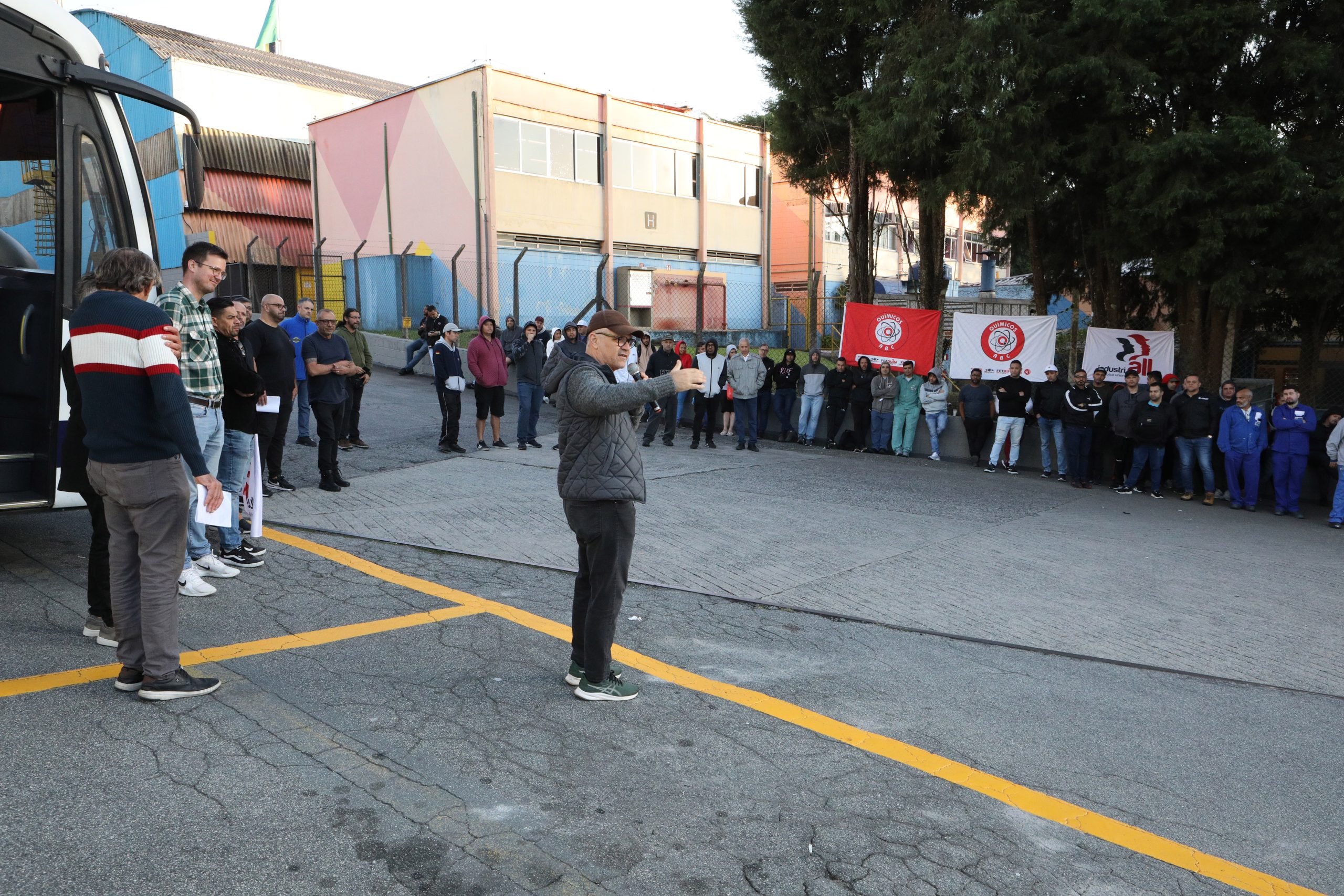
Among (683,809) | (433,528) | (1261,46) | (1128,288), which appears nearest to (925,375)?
(1128,288)

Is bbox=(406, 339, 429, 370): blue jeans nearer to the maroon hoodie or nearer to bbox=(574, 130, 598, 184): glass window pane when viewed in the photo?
the maroon hoodie

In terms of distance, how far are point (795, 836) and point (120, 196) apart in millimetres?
5907

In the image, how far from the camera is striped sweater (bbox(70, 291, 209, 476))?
4.09 metres

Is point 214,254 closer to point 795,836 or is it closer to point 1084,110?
point 795,836

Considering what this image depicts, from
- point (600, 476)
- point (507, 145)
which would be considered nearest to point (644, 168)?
point (507, 145)

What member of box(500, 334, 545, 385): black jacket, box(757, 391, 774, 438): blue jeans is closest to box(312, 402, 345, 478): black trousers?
box(500, 334, 545, 385): black jacket

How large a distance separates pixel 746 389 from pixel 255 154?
25.9 meters

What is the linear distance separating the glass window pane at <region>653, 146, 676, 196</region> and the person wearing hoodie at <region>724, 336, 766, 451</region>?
19237mm

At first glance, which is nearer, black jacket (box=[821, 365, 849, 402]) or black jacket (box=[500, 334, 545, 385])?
black jacket (box=[500, 334, 545, 385])

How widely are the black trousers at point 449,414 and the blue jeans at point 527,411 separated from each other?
3.12ft

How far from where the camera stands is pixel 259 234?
34156 mm

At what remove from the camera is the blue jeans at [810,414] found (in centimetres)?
1638

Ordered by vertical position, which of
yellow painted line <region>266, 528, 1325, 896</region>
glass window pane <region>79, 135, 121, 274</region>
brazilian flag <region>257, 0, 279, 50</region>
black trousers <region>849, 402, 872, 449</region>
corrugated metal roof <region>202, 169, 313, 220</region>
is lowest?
yellow painted line <region>266, 528, 1325, 896</region>

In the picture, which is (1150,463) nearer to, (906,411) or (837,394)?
(906,411)
